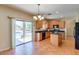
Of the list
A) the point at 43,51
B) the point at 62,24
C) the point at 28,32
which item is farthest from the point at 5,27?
the point at 62,24

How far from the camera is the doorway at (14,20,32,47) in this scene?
22.2 ft

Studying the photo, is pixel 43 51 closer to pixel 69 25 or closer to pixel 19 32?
pixel 19 32

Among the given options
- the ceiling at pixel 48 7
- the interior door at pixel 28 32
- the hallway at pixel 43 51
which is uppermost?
the ceiling at pixel 48 7

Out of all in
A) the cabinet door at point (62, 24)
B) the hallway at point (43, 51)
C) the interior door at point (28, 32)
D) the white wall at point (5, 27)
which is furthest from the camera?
the cabinet door at point (62, 24)

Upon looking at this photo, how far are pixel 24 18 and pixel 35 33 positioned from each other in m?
1.99

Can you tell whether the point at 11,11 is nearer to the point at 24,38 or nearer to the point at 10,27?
the point at 10,27

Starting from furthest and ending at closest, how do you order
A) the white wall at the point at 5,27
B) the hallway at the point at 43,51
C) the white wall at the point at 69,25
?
1. the white wall at the point at 69,25
2. the white wall at the point at 5,27
3. the hallway at the point at 43,51

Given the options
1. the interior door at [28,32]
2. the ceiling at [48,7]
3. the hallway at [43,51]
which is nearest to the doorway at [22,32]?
the interior door at [28,32]

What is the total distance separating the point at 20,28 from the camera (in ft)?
23.6

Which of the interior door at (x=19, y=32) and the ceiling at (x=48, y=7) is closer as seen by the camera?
the ceiling at (x=48, y=7)

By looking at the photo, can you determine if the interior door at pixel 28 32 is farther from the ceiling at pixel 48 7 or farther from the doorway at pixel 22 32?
the ceiling at pixel 48 7

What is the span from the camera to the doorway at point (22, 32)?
6.77 metres

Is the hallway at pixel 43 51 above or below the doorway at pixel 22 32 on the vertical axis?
below
